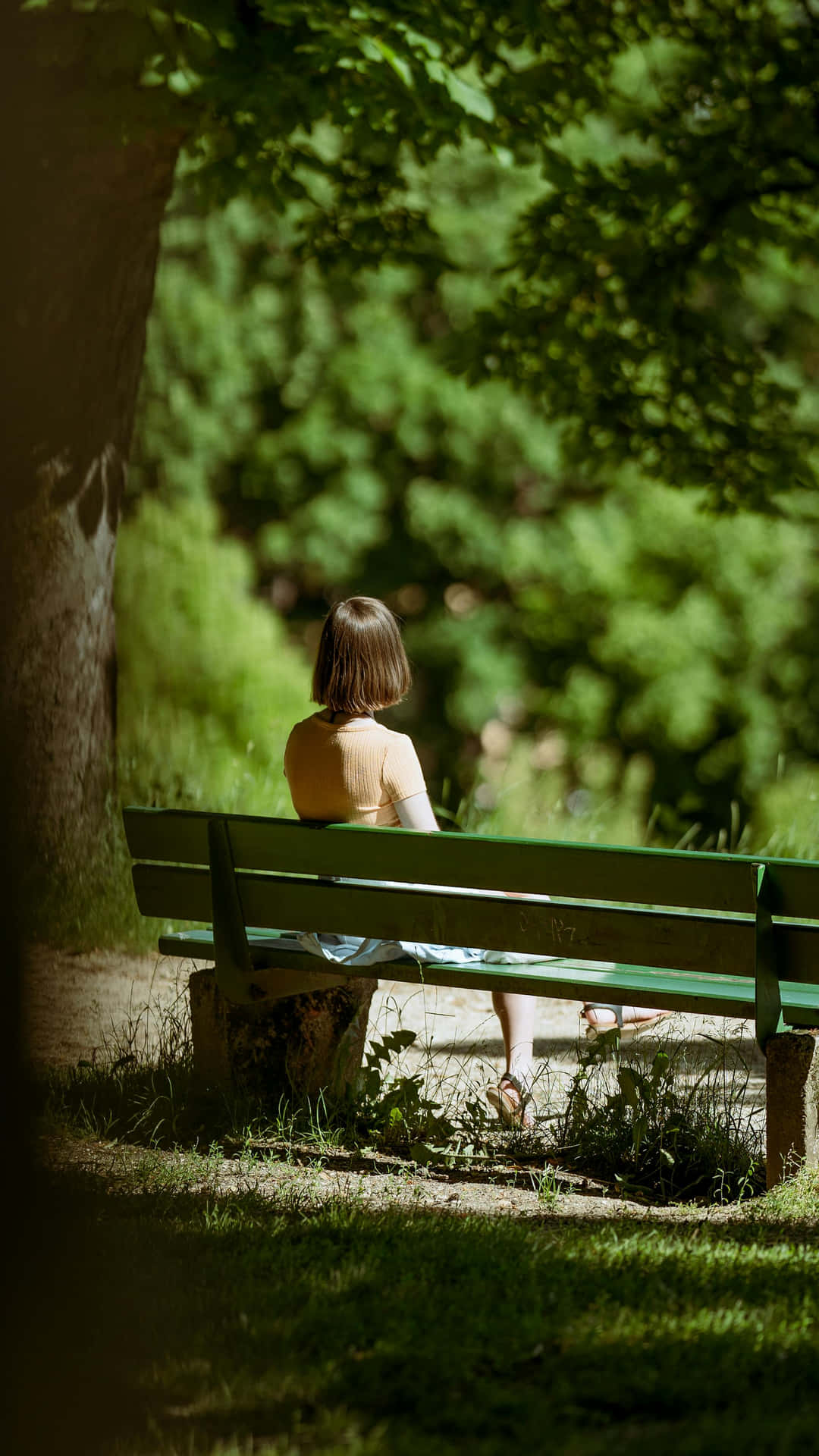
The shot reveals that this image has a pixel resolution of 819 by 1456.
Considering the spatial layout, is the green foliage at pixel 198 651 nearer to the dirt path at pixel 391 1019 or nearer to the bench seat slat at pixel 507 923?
the dirt path at pixel 391 1019

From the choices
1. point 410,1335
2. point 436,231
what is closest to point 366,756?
point 410,1335

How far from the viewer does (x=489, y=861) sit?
12.1 feet

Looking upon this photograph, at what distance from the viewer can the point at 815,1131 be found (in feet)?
11.5

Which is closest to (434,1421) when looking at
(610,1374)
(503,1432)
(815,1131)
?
(503,1432)

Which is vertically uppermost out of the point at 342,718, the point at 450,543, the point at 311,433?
the point at 311,433

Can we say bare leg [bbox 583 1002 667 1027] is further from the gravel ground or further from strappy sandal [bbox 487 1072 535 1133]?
strappy sandal [bbox 487 1072 535 1133]

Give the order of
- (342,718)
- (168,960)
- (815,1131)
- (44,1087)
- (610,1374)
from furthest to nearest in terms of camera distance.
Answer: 1. (168,960)
2. (44,1087)
3. (342,718)
4. (815,1131)
5. (610,1374)

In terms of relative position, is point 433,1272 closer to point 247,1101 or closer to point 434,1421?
point 434,1421

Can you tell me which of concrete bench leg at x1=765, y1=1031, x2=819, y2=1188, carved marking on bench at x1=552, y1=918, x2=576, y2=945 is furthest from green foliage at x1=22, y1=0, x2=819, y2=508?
concrete bench leg at x1=765, y1=1031, x2=819, y2=1188

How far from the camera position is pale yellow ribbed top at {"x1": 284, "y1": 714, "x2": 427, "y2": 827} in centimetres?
409

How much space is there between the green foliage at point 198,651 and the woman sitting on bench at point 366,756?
6058mm

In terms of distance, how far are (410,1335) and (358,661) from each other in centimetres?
192

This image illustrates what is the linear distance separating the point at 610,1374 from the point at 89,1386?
31.9 inches

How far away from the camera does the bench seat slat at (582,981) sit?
3568 millimetres
